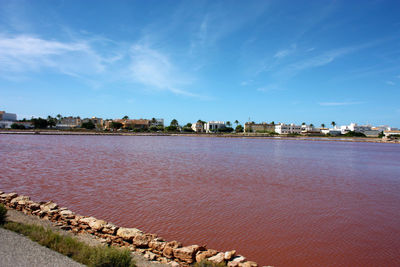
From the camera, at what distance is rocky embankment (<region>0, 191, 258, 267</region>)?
17.7ft

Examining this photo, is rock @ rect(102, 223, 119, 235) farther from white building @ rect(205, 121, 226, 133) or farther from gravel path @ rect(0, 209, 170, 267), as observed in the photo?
white building @ rect(205, 121, 226, 133)

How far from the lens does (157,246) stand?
584cm

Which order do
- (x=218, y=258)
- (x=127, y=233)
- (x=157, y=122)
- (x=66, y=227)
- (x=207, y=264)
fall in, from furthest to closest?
(x=157, y=122) < (x=66, y=227) < (x=127, y=233) < (x=218, y=258) < (x=207, y=264)

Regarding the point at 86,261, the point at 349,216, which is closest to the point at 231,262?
the point at 86,261

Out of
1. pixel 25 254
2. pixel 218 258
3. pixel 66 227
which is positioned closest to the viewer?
pixel 25 254

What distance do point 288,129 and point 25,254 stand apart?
519 ft

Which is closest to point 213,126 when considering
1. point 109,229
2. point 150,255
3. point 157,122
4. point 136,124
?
point 157,122

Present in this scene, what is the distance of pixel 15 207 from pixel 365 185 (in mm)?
17177

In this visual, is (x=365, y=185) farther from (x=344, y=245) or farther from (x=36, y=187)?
(x=36, y=187)

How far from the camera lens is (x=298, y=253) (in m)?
6.52

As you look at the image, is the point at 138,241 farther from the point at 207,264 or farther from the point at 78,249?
the point at 207,264

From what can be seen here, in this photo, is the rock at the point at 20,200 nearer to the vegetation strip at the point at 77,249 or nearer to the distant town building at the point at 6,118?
the vegetation strip at the point at 77,249

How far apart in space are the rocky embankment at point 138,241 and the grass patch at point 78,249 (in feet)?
2.73

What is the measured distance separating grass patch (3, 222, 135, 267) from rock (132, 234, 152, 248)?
81cm
